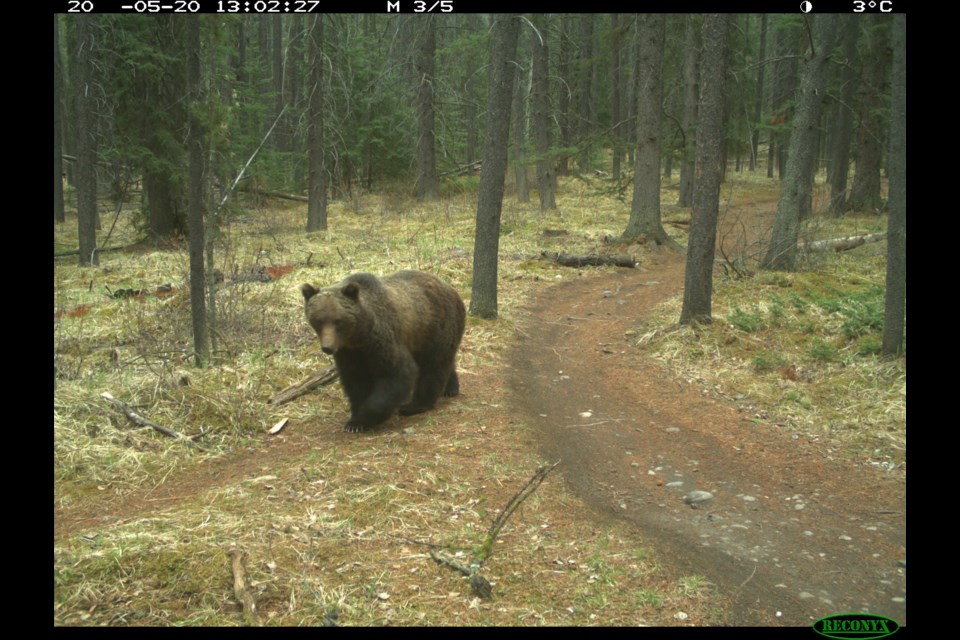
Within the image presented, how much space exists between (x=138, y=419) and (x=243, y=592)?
3.81 m

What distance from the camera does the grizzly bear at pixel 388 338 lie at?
716 cm

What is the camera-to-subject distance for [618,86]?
3759 centimetres

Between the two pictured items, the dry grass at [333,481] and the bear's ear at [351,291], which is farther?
the bear's ear at [351,291]

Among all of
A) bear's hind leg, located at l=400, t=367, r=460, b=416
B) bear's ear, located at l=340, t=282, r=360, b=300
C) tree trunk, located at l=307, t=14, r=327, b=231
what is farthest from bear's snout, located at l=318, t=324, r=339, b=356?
tree trunk, located at l=307, t=14, r=327, b=231

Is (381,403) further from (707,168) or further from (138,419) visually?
(707,168)

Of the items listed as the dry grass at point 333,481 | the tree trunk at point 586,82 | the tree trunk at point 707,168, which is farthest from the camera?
the tree trunk at point 586,82

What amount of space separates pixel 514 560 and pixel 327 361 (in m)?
5.60

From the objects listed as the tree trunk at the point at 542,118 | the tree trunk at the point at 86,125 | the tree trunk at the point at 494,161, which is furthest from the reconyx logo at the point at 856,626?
the tree trunk at the point at 542,118

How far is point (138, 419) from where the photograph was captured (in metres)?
7.44

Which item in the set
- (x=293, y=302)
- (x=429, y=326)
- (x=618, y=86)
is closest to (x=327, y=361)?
(x=429, y=326)

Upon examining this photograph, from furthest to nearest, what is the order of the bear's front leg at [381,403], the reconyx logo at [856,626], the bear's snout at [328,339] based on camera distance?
the bear's front leg at [381,403]
the bear's snout at [328,339]
the reconyx logo at [856,626]

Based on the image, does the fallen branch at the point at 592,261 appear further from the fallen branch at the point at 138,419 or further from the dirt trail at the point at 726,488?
the fallen branch at the point at 138,419

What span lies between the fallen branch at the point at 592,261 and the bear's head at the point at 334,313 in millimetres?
11142

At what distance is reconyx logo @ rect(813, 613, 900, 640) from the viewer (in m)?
4.19
